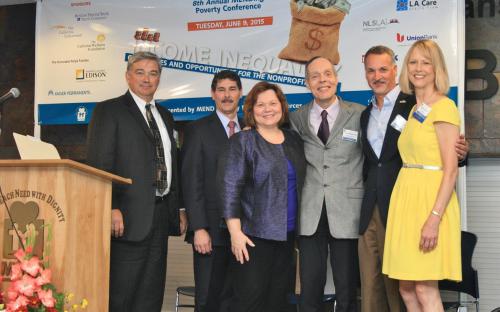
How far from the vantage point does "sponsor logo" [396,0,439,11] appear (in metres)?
4.46

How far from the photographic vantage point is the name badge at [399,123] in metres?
3.16

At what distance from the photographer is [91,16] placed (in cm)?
540

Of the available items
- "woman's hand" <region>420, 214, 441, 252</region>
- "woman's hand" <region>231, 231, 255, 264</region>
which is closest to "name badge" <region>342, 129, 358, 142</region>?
"woman's hand" <region>420, 214, 441, 252</region>

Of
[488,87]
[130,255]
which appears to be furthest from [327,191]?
[488,87]

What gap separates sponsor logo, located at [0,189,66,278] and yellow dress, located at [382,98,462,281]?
1.61 m

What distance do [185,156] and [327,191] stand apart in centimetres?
90

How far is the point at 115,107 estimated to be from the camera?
11.6 ft

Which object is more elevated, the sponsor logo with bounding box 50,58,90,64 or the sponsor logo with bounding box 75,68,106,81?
the sponsor logo with bounding box 50,58,90,64

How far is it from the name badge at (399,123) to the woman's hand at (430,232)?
0.51 meters

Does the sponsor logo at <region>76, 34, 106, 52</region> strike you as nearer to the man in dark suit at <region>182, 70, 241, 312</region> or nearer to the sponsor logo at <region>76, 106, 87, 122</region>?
the sponsor logo at <region>76, 106, 87, 122</region>

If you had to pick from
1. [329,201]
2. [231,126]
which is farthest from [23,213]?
[329,201]

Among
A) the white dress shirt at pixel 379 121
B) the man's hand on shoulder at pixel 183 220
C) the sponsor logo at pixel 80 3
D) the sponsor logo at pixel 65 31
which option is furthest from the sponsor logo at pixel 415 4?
the sponsor logo at pixel 65 31

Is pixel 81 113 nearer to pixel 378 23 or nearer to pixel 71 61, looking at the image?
pixel 71 61

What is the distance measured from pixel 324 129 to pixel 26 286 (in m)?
1.75
